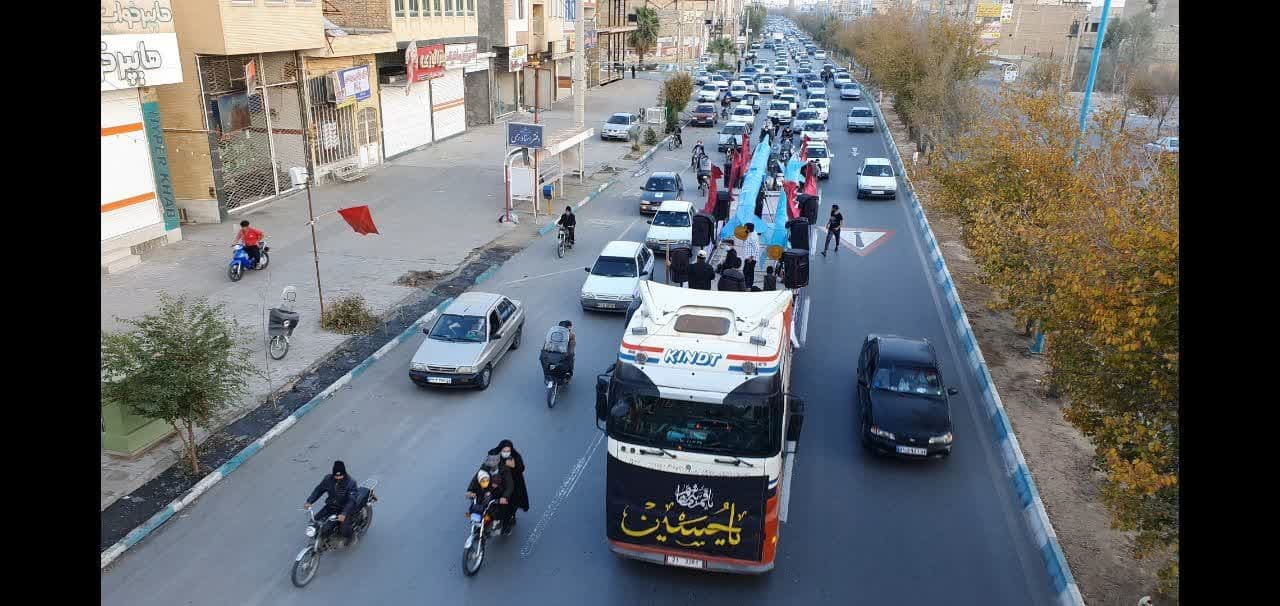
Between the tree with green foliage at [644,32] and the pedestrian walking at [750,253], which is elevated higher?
the tree with green foliage at [644,32]

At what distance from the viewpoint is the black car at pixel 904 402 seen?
12.8m

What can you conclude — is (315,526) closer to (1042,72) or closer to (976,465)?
(976,465)

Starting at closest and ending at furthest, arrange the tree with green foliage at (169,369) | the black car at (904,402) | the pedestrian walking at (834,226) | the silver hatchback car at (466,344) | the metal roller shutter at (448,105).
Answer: the tree with green foliage at (169,369) < the black car at (904,402) < the silver hatchback car at (466,344) < the pedestrian walking at (834,226) < the metal roller shutter at (448,105)

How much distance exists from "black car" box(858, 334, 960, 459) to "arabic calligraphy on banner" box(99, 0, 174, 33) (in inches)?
802

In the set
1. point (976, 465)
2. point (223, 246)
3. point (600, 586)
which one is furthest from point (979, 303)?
point (223, 246)

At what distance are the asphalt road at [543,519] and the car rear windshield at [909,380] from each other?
3.63ft

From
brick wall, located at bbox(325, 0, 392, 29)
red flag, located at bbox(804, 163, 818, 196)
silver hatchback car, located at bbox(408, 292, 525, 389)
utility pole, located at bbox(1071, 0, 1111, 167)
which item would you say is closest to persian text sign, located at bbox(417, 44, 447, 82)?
brick wall, located at bbox(325, 0, 392, 29)

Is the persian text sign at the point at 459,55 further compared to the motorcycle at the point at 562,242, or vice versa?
the persian text sign at the point at 459,55

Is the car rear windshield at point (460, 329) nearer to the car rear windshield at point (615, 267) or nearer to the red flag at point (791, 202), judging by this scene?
the car rear windshield at point (615, 267)

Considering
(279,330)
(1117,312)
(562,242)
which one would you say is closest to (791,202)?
(562,242)

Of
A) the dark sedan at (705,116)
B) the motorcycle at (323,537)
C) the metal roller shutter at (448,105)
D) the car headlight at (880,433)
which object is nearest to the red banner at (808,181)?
the car headlight at (880,433)

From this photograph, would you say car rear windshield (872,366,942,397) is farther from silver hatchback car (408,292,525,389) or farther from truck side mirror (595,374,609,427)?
silver hatchback car (408,292,525,389)

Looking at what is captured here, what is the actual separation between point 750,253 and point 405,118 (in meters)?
25.4
